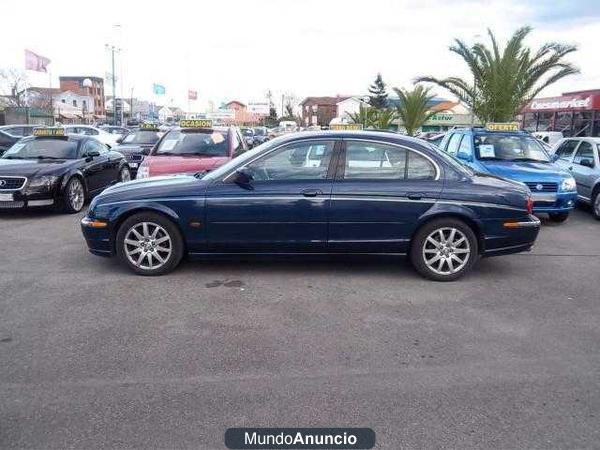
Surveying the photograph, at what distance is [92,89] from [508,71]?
366ft

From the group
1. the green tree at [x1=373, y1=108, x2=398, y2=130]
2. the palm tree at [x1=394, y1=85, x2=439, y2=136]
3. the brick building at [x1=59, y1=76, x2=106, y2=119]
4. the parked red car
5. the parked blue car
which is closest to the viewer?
the parked blue car

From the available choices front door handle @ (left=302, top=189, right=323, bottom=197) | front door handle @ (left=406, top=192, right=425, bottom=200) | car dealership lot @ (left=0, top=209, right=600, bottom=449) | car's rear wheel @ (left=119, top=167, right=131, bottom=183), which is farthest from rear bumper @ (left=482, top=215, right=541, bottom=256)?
car's rear wheel @ (left=119, top=167, right=131, bottom=183)

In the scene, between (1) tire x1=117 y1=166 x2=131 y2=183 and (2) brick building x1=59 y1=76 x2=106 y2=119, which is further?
(2) brick building x1=59 y1=76 x2=106 y2=119

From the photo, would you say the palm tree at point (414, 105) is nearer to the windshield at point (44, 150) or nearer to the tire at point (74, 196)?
the windshield at point (44, 150)

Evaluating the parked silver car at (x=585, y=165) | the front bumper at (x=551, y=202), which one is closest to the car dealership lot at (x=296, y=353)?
the front bumper at (x=551, y=202)

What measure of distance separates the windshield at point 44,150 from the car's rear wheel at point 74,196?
0.69m

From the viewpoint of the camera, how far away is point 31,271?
6.13m

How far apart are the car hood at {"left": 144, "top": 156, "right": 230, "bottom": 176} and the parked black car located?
4.87 feet

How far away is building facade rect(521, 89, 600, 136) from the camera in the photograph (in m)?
27.5

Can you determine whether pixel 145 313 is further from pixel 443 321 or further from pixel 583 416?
pixel 583 416

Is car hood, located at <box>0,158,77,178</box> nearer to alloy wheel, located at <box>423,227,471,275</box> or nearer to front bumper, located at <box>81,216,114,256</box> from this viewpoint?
front bumper, located at <box>81,216,114,256</box>

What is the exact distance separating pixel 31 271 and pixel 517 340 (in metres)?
5.06

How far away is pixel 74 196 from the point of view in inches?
397

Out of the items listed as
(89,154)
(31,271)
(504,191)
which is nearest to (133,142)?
(89,154)
